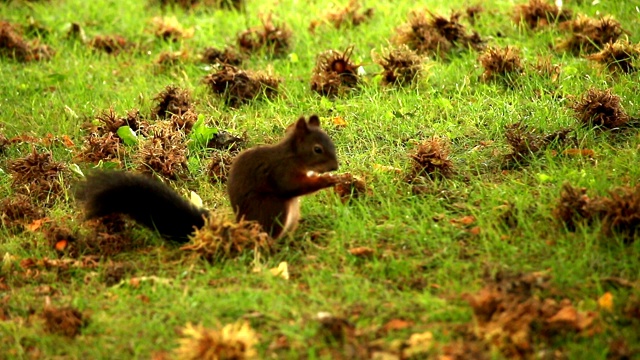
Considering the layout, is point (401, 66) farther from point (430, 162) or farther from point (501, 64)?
point (430, 162)

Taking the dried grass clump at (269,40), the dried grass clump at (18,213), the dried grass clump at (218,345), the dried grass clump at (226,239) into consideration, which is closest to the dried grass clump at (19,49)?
the dried grass clump at (269,40)

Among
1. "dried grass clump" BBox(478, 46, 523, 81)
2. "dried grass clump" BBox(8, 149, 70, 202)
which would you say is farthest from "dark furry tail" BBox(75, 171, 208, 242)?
"dried grass clump" BBox(478, 46, 523, 81)

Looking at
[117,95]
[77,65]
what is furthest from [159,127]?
[77,65]

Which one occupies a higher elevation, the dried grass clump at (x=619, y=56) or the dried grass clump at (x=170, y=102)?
the dried grass clump at (x=619, y=56)

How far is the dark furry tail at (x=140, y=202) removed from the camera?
14.2ft

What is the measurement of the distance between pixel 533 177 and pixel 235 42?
3624 mm

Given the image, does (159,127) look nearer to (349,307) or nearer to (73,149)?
(73,149)

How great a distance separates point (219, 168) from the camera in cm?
533

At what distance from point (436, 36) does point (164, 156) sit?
8.64 feet

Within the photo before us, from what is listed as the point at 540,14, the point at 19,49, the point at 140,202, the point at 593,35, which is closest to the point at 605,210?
the point at 140,202

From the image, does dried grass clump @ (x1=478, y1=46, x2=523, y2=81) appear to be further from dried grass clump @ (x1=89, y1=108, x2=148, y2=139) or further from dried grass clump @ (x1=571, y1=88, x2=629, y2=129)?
dried grass clump @ (x1=89, y1=108, x2=148, y2=139)

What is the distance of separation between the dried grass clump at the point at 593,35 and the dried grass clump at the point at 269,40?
7.30 feet

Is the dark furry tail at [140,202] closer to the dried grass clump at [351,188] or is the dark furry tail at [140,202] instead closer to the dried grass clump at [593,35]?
the dried grass clump at [351,188]

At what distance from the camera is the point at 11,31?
7.80 meters
